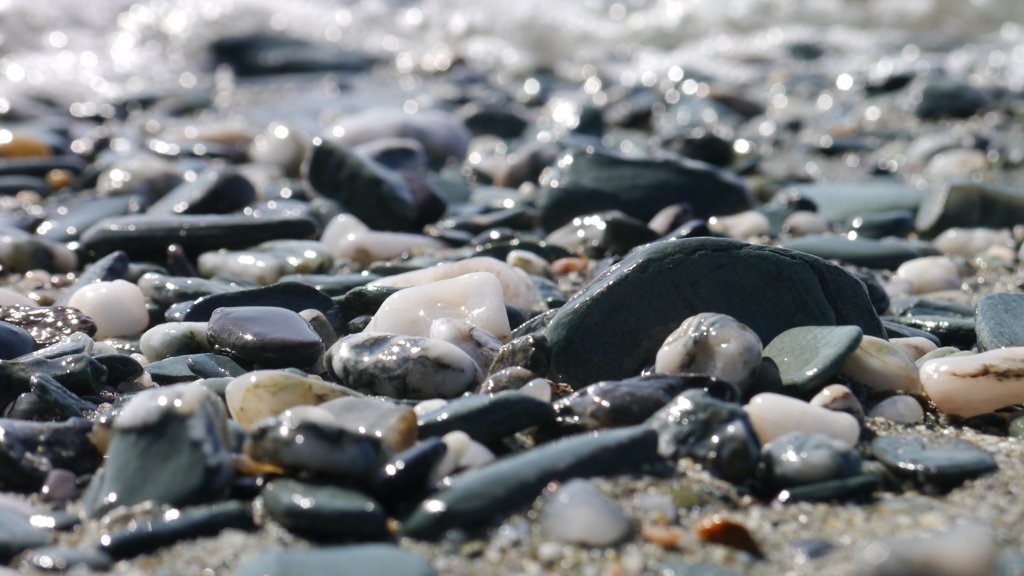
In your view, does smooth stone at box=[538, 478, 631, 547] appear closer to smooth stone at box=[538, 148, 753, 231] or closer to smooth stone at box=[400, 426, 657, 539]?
smooth stone at box=[400, 426, 657, 539]

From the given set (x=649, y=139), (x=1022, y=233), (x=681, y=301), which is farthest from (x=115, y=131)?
(x=1022, y=233)

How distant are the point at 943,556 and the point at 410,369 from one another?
0.98 meters

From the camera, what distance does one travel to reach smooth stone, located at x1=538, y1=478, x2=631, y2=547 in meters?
1.17

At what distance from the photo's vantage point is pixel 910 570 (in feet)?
3.11

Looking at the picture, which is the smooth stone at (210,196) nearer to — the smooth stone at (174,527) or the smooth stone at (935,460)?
the smooth stone at (174,527)

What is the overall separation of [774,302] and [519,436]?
0.67m

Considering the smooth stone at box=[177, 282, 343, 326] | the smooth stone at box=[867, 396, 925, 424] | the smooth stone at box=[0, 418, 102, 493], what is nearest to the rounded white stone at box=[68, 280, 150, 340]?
the smooth stone at box=[177, 282, 343, 326]

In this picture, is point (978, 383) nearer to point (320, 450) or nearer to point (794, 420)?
point (794, 420)

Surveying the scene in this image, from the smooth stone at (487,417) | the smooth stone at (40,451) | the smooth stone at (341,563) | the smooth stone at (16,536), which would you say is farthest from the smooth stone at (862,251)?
the smooth stone at (16,536)

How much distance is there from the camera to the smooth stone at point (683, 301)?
67.5 inches

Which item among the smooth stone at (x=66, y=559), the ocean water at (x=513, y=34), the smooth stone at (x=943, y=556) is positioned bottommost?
the ocean water at (x=513, y=34)

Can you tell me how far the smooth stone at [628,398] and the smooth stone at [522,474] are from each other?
9 centimetres

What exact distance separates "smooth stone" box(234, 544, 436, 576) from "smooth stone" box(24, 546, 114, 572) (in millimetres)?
207

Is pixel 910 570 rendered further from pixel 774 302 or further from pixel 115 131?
pixel 115 131
